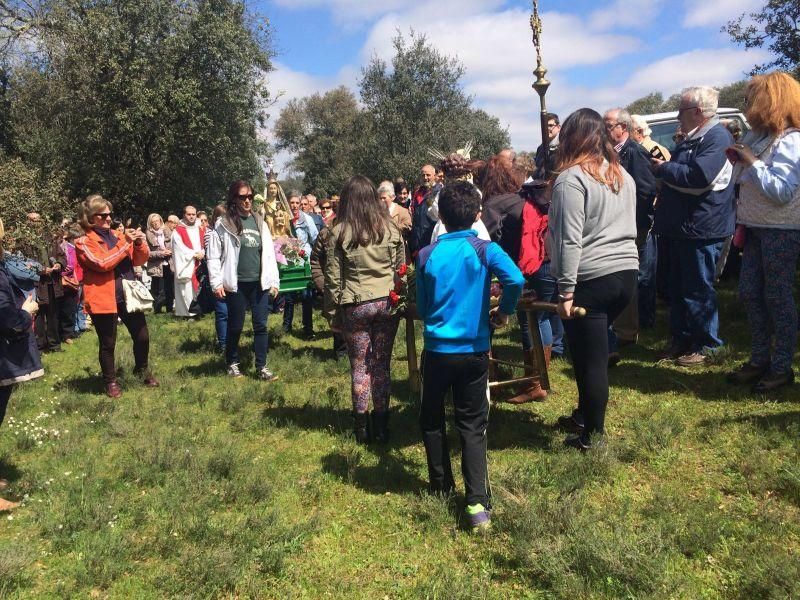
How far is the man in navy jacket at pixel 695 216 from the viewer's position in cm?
529

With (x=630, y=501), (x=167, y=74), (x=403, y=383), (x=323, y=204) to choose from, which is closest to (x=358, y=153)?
(x=167, y=74)

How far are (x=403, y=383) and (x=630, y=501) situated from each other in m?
3.04

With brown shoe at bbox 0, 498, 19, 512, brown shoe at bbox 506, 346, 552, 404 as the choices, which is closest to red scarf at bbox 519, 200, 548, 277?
brown shoe at bbox 506, 346, 552, 404

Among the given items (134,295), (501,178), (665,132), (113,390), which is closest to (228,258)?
(134,295)

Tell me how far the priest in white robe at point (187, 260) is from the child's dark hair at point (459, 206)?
9.07 metres

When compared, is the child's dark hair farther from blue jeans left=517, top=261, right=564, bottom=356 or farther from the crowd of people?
blue jeans left=517, top=261, right=564, bottom=356

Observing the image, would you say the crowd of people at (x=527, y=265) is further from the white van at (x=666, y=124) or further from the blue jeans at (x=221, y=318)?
the white van at (x=666, y=124)

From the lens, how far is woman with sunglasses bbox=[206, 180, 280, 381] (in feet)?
22.5

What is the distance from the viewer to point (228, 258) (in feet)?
22.5

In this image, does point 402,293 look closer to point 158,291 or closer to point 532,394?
point 532,394

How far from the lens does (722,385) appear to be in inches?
207

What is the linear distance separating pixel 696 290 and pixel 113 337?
6155mm

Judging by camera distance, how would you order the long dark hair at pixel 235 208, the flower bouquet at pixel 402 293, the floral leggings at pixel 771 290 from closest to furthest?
the flower bouquet at pixel 402 293 → the floral leggings at pixel 771 290 → the long dark hair at pixel 235 208

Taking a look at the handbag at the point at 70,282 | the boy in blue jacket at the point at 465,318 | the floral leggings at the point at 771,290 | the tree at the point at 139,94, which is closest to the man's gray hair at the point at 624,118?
the floral leggings at the point at 771,290
